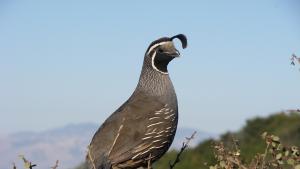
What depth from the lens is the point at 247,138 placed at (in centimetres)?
3588

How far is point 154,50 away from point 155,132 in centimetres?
87

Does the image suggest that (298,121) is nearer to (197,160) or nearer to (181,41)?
(197,160)

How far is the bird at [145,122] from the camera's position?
267 inches

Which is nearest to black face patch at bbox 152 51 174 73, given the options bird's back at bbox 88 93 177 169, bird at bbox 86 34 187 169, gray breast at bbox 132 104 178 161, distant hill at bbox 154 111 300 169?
bird at bbox 86 34 187 169

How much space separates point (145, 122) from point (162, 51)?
756mm

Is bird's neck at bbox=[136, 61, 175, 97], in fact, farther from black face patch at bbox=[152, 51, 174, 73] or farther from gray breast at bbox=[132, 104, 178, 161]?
gray breast at bbox=[132, 104, 178, 161]

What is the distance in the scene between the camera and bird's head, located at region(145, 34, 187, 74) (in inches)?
291

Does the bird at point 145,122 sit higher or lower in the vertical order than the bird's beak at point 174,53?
lower

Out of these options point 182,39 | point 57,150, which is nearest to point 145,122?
point 182,39

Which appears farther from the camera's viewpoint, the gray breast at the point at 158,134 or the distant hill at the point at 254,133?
the distant hill at the point at 254,133

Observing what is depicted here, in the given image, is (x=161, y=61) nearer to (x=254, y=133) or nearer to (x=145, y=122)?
(x=145, y=122)

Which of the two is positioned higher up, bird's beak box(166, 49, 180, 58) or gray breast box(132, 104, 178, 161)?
bird's beak box(166, 49, 180, 58)

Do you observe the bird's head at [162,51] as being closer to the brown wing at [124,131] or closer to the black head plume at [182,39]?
the black head plume at [182,39]

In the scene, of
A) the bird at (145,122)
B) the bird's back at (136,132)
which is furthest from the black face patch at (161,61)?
the bird's back at (136,132)
